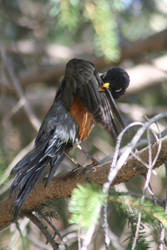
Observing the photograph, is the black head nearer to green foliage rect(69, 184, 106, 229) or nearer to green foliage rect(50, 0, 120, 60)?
green foliage rect(50, 0, 120, 60)

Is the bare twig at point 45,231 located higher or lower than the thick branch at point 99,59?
lower

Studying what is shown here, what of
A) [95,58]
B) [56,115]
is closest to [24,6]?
[95,58]

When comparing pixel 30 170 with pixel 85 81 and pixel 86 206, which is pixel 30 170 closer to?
pixel 85 81

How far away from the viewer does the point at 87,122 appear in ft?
9.50

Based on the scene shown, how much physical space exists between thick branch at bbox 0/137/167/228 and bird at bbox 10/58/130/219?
→ 7cm

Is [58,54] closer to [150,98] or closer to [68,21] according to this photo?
[150,98]

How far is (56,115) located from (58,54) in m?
2.39

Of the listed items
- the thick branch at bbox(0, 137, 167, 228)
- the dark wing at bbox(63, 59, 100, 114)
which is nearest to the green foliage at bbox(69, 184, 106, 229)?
the thick branch at bbox(0, 137, 167, 228)

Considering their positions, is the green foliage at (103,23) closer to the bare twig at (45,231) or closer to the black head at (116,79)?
the black head at (116,79)

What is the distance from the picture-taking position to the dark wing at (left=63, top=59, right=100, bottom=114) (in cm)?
228

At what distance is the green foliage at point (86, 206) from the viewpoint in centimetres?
114

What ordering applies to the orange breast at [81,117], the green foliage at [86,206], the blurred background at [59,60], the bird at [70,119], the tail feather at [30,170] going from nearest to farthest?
the green foliage at [86,206]
the tail feather at [30,170]
the bird at [70,119]
the orange breast at [81,117]
the blurred background at [59,60]

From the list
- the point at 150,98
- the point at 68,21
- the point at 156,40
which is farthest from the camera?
the point at 150,98

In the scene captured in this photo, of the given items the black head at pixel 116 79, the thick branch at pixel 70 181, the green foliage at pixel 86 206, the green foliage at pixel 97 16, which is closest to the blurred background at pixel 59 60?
the black head at pixel 116 79
